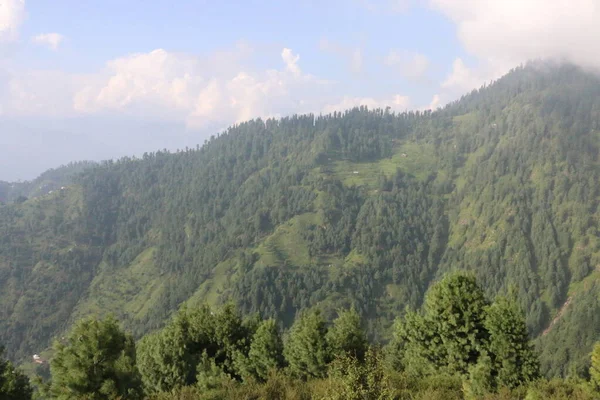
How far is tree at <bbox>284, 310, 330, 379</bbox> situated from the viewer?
4147 cm

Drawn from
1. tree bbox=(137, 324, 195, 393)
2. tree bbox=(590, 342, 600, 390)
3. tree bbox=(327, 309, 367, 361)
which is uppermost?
tree bbox=(590, 342, 600, 390)

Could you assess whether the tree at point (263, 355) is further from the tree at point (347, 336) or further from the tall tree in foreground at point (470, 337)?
the tall tree in foreground at point (470, 337)

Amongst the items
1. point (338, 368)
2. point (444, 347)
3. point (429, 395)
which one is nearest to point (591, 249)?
point (444, 347)

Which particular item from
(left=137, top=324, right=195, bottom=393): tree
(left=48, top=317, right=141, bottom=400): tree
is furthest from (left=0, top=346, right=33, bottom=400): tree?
(left=137, top=324, right=195, bottom=393): tree

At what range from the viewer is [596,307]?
508ft

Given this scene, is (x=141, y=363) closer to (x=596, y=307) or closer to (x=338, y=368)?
(x=338, y=368)

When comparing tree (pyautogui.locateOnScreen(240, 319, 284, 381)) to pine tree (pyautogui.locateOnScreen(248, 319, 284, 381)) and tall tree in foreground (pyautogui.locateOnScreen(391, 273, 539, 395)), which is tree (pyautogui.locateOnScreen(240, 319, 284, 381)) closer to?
pine tree (pyautogui.locateOnScreen(248, 319, 284, 381))

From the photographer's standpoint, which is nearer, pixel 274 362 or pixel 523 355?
pixel 523 355

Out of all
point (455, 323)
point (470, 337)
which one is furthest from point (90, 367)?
point (470, 337)

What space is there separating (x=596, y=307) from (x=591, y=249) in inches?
1769

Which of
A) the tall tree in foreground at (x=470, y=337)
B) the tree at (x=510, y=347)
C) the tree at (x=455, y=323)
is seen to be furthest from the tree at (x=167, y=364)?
the tree at (x=510, y=347)

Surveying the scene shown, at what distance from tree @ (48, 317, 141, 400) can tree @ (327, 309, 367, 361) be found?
19.5m

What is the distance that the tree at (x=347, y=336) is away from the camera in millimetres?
42938

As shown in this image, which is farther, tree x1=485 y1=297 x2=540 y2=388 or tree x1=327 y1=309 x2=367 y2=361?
tree x1=327 y1=309 x2=367 y2=361
